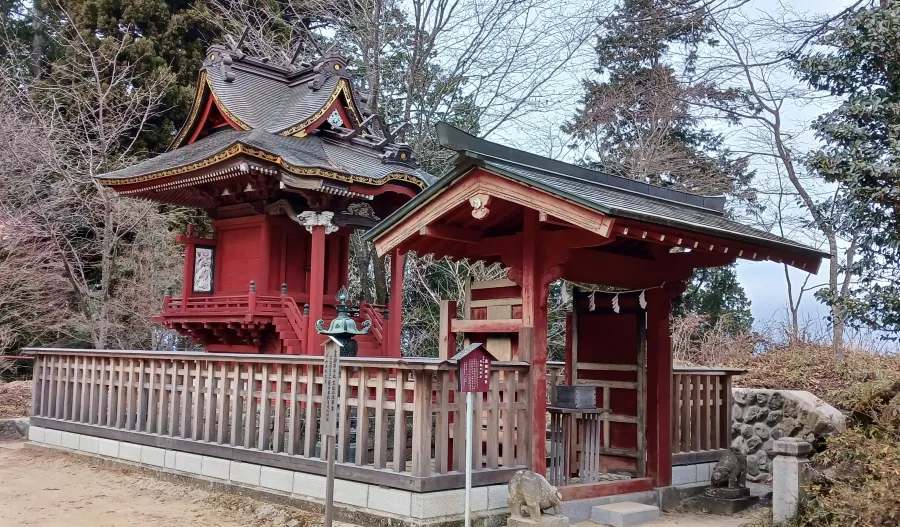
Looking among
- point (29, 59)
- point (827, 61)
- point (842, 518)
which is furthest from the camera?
point (29, 59)

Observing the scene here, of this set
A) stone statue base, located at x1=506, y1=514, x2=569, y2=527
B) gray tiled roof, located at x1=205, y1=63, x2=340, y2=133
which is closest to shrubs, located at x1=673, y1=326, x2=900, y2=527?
stone statue base, located at x1=506, y1=514, x2=569, y2=527

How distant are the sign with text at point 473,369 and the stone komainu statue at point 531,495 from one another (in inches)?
33.1

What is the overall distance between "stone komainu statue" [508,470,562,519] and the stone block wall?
13.3ft

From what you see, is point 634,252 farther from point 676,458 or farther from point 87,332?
point 87,332

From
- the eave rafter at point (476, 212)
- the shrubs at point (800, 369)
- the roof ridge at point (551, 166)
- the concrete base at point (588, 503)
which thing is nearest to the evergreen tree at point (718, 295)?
the shrubs at point (800, 369)

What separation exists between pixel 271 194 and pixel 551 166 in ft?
22.3

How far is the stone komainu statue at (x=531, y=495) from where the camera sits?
607 cm

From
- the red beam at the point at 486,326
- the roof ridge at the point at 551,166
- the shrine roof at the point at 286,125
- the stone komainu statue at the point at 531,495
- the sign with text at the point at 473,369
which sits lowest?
the stone komainu statue at the point at 531,495

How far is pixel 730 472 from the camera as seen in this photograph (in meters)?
8.31

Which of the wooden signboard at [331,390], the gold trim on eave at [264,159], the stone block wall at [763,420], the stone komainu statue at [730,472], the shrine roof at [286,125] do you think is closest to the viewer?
the wooden signboard at [331,390]

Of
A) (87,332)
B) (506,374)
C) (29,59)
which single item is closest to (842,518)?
(506,374)

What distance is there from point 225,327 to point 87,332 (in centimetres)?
745

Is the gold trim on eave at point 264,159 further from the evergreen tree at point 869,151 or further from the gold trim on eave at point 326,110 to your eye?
the evergreen tree at point 869,151

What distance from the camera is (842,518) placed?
5.72 meters
